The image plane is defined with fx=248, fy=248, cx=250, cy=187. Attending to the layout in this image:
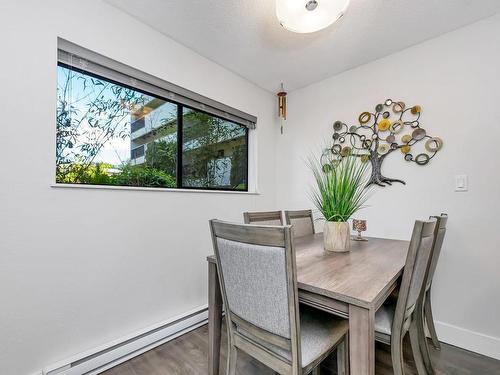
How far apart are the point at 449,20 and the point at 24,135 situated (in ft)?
9.23

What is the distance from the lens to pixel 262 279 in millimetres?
895

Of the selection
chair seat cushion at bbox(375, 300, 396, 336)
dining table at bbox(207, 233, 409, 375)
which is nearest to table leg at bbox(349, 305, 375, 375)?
dining table at bbox(207, 233, 409, 375)

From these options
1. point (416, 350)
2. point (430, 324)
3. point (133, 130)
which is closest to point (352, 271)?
point (416, 350)

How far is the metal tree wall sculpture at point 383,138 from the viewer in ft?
6.61

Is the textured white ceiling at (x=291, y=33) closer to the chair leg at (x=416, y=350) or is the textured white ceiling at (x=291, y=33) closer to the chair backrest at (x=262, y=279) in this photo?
the chair backrest at (x=262, y=279)

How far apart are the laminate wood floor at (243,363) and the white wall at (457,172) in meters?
0.15

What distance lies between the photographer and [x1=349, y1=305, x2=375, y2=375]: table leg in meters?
0.82

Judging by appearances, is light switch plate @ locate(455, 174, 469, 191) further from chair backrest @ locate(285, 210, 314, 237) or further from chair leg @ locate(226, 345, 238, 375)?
chair leg @ locate(226, 345, 238, 375)

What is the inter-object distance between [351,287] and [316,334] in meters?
0.30

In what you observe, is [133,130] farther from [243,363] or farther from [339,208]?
[243,363]

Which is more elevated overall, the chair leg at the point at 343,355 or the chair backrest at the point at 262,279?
the chair backrest at the point at 262,279

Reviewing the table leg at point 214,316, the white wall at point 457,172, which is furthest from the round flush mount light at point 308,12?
the table leg at point 214,316

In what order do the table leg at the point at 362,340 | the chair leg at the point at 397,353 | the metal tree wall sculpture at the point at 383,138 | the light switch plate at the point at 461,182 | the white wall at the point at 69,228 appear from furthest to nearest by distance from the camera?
1. the metal tree wall sculpture at the point at 383,138
2. the light switch plate at the point at 461,182
3. the white wall at the point at 69,228
4. the chair leg at the point at 397,353
5. the table leg at the point at 362,340

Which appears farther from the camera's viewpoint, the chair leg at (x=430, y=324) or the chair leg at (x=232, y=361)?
the chair leg at (x=430, y=324)
